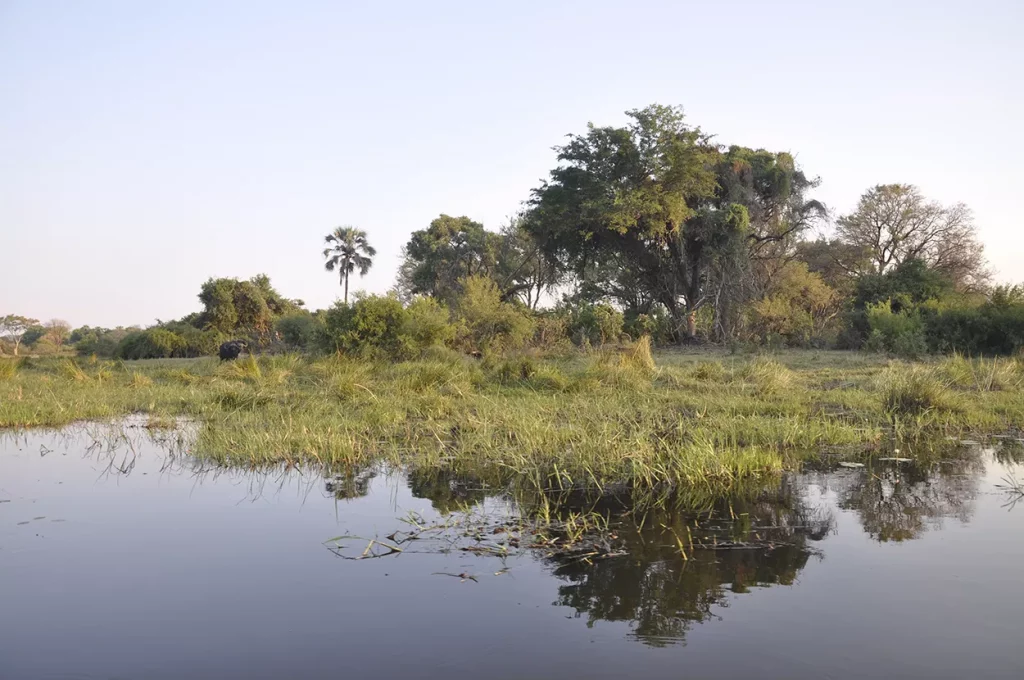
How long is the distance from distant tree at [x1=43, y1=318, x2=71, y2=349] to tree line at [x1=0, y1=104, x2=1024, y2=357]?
11.2 metres

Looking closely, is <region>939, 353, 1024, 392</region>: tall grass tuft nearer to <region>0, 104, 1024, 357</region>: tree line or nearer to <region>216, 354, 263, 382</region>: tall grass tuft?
<region>0, 104, 1024, 357</region>: tree line

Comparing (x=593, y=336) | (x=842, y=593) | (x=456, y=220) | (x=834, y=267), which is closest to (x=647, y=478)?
(x=842, y=593)

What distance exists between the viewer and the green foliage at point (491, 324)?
23.0m

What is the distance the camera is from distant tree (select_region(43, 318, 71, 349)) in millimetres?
45991

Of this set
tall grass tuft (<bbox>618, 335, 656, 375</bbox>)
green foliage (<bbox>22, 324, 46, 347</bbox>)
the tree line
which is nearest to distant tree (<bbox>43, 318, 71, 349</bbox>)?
green foliage (<bbox>22, 324, 46, 347</bbox>)

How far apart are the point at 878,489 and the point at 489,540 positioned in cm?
380

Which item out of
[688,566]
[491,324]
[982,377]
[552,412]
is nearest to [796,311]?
[491,324]

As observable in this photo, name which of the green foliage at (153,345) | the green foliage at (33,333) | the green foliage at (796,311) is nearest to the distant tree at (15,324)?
the green foliage at (33,333)

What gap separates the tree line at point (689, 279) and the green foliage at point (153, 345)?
64 mm

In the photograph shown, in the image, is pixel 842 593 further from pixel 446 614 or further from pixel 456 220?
pixel 456 220

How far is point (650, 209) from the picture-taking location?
26016mm

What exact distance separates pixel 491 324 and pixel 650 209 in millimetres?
7030

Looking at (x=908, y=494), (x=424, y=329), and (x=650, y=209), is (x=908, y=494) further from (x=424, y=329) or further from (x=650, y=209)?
(x=650, y=209)

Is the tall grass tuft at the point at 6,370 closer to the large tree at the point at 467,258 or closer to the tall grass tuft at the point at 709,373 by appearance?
the tall grass tuft at the point at 709,373
